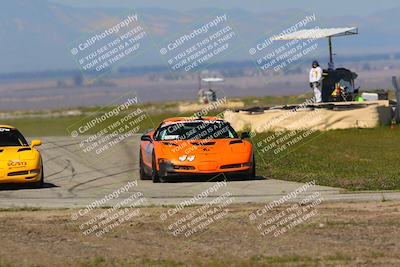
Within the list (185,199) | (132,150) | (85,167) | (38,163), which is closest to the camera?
(185,199)

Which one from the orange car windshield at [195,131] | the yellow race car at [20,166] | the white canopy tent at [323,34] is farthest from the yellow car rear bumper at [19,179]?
the white canopy tent at [323,34]

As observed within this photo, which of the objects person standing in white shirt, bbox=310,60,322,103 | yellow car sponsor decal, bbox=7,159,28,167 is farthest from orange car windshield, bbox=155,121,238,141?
person standing in white shirt, bbox=310,60,322,103

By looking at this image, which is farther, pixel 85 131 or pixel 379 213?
pixel 85 131

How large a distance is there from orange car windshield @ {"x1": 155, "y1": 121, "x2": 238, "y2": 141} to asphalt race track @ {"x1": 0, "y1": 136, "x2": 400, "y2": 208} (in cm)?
95

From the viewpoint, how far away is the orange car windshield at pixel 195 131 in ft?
68.7

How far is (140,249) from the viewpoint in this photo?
12.0 m

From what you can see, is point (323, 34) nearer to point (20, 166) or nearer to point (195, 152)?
point (195, 152)

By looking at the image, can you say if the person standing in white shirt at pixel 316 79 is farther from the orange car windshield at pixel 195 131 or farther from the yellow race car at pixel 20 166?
the yellow race car at pixel 20 166

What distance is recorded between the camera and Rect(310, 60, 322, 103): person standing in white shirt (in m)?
35.2

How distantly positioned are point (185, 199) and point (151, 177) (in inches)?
166

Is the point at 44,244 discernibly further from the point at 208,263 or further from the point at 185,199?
the point at 185,199

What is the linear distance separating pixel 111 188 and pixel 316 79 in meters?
16.9

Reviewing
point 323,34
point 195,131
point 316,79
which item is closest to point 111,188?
point 195,131

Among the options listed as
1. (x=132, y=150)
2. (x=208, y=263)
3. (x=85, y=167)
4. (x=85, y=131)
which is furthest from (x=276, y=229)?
(x=85, y=131)
